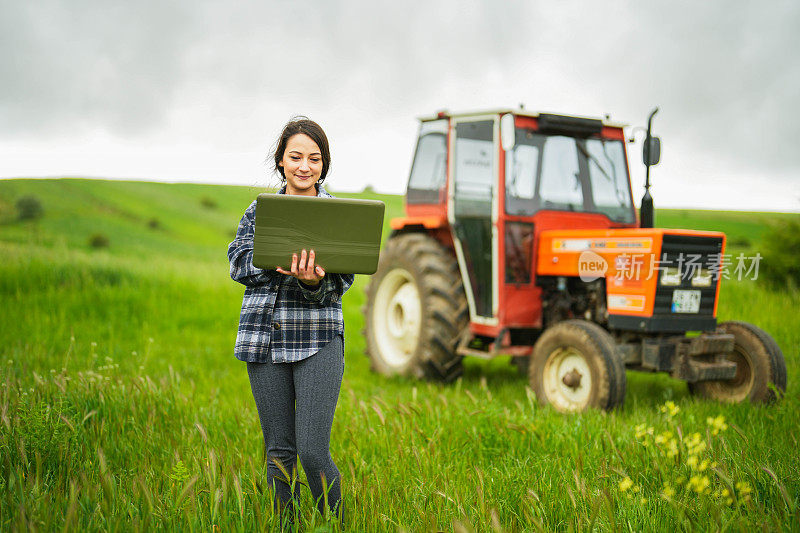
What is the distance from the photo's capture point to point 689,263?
5234 millimetres

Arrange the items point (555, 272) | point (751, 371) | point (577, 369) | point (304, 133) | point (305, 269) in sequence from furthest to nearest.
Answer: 1. point (555, 272)
2. point (751, 371)
3. point (577, 369)
4. point (304, 133)
5. point (305, 269)

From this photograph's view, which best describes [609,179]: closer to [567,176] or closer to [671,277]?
[567,176]

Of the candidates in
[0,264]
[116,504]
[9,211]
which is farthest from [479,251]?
[9,211]

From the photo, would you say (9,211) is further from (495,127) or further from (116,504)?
(116,504)

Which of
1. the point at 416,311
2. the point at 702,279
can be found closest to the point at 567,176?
the point at 702,279

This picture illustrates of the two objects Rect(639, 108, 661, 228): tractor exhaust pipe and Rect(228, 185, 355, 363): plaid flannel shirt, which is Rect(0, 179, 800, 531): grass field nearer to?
Rect(228, 185, 355, 363): plaid flannel shirt

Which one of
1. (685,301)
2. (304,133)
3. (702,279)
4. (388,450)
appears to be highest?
(304,133)

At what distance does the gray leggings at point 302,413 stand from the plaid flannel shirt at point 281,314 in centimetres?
6

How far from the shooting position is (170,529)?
97.7 inches

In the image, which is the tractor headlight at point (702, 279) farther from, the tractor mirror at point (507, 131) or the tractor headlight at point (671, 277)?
the tractor mirror at point (507, 131)

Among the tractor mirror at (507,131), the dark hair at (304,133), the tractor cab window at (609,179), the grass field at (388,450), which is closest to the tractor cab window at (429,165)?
the tractor mirror at (507,131)

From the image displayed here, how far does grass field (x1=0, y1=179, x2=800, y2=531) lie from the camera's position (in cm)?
263

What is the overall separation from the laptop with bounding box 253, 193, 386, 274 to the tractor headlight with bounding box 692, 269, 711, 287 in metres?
3.62

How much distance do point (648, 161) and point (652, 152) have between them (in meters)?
0.07
